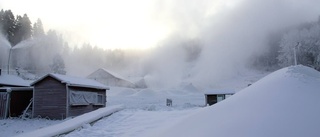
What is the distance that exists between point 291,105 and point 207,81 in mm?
70194

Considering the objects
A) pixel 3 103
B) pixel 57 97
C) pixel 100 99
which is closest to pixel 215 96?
pixel 100 99

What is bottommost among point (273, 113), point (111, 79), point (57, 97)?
point (57, 97)

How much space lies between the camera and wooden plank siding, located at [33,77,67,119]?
22031 millimetres

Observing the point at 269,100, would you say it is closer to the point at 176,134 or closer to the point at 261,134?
the point at 261,134

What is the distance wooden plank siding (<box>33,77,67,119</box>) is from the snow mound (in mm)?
18267

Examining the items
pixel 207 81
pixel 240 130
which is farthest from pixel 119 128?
pixel 207 81

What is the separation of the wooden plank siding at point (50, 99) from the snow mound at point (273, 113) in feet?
59.9

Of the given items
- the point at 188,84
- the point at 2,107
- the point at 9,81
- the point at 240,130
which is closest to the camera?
the point at 240,130

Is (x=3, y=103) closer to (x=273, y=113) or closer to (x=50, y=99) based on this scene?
(x=50, y=99)

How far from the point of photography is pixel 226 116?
15.4 feet

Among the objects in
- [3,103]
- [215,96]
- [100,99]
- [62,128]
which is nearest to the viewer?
[62,128]

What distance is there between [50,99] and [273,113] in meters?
21.4

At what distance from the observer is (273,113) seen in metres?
4.00

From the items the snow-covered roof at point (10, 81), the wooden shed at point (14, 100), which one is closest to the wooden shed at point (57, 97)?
the wooden shed at point (14, 100)
